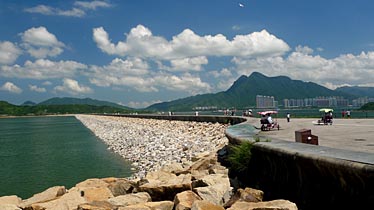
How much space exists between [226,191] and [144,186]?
95.5 inches

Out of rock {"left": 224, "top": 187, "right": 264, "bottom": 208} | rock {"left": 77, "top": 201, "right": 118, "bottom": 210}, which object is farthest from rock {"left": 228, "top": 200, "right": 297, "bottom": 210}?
rock {"left": 77, "top": 201, "right": 118, "bottom": 210}

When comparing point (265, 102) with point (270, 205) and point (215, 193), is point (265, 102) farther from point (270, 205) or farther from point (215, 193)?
point (270, 205)

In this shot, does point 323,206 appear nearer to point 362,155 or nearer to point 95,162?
point 362,155

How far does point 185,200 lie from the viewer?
26.9 feet

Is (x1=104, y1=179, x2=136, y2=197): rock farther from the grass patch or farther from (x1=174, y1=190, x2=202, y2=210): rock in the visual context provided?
(x1=174, y1=190, x2=202, y2=210): rock

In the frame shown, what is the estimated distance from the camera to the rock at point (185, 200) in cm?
791

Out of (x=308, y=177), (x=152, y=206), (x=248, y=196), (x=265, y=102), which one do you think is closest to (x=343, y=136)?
(x=248, y=196)

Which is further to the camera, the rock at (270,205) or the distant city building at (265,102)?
the distant city building at (265,102)

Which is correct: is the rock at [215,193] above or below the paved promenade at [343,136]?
below

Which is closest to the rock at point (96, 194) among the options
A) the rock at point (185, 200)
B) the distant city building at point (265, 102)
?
the rock at point (185, 200)

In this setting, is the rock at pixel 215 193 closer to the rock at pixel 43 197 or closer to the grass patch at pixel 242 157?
the grass patch at pixel 242 157

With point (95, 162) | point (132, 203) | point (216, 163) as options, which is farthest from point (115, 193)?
point (95, 162)

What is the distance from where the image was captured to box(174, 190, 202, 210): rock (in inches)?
312

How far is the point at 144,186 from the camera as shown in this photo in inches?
401
